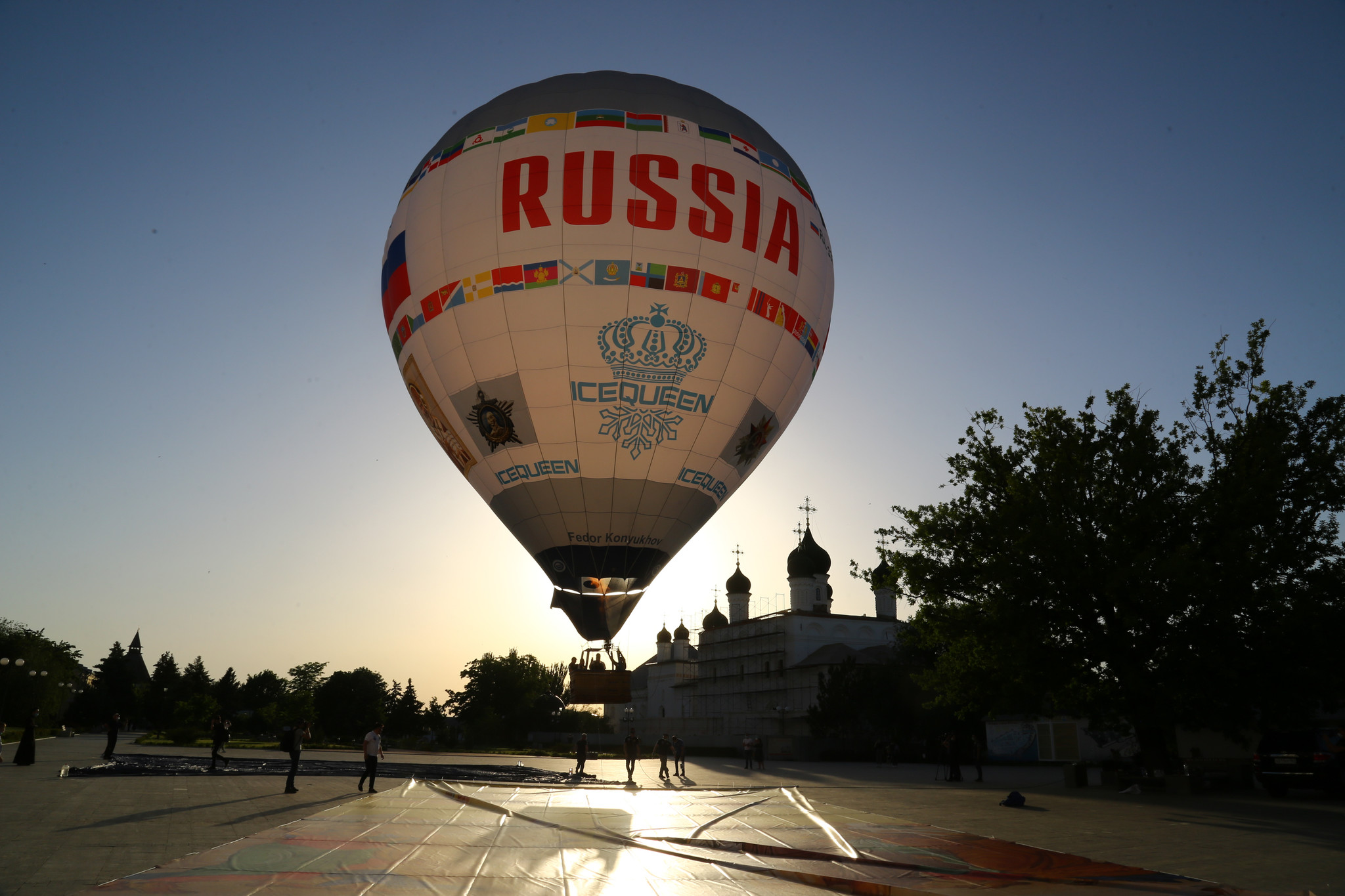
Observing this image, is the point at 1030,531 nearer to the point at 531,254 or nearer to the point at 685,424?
the point at 685,424

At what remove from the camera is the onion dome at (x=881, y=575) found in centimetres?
2608

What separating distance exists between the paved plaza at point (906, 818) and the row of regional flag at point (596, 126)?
13087 mm

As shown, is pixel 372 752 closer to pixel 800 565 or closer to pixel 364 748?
pixel 364 748

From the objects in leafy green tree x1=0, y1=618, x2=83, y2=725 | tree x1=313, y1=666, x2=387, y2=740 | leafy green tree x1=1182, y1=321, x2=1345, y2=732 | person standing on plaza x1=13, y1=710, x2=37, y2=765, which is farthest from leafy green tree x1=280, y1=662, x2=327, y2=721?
leafy green tree x1=1182, y1=321, x2=1345, y2=732

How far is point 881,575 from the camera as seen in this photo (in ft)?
85.9

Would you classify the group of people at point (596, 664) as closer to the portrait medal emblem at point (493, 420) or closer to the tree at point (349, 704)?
the portrait medal emblem at point (493, 420)

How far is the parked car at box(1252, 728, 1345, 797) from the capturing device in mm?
18641

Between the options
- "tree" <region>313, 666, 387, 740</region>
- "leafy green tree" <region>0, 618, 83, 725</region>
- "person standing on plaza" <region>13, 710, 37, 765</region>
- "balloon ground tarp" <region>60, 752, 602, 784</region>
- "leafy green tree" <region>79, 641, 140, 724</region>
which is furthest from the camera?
"leafy green tree" <region>79, 641, 140, 724</region>

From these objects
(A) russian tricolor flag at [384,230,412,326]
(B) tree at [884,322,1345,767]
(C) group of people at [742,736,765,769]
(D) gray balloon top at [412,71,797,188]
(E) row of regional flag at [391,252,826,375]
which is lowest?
(C) group of people at [742,736,765,769]

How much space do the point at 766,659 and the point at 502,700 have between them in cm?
2391

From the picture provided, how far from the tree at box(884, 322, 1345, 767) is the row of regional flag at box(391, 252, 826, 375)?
981 cm

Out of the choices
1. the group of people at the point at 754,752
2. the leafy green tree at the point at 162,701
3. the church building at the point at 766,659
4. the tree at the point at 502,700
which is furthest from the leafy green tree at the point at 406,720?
the group of people at the point at 754,752

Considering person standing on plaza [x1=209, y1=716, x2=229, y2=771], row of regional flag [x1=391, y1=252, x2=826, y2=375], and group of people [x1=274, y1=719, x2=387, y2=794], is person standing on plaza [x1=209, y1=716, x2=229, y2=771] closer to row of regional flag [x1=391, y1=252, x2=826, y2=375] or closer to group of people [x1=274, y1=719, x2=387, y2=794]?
group of people [x1=274, y1=719, x2=387, y2=794]

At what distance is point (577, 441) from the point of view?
18172 millimetres
